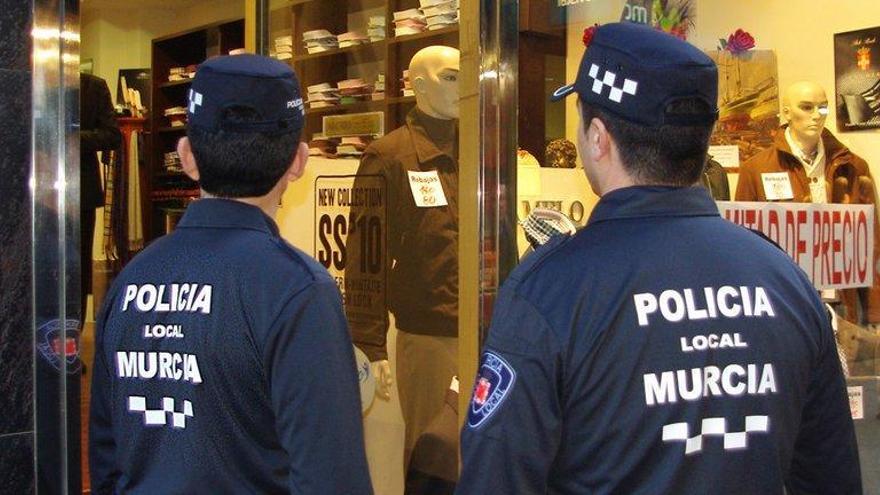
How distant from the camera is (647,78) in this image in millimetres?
1365

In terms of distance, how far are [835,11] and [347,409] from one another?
8.82 ft

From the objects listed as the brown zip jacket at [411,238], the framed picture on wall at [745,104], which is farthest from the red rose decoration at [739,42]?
the brown zip jacket at [411,238]

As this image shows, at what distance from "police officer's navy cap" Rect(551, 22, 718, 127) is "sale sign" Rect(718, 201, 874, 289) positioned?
167 cm

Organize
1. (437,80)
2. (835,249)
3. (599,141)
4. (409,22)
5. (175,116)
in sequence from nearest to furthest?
(599,141)
(437,80)
(409,22)
(835,249)
(175,116)

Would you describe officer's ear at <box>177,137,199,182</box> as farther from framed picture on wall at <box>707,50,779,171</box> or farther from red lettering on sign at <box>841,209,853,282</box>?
red lettering on sign at <box>841,209,853,282</box>

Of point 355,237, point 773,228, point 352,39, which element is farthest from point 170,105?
point 773,228

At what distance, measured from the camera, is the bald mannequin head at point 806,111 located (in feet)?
11.6

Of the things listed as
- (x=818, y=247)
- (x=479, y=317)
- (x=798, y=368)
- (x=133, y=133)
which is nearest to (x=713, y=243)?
(x=798, y=368)

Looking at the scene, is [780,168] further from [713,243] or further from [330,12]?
[713,243]

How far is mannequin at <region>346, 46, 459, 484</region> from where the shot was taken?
294cm

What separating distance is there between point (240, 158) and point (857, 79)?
2549 millimetres

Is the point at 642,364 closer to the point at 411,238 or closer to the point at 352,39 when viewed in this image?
the point at 411,238

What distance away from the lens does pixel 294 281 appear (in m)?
1.50

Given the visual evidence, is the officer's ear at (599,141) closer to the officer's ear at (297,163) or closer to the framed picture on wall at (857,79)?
the officer's ear at (297,163)
